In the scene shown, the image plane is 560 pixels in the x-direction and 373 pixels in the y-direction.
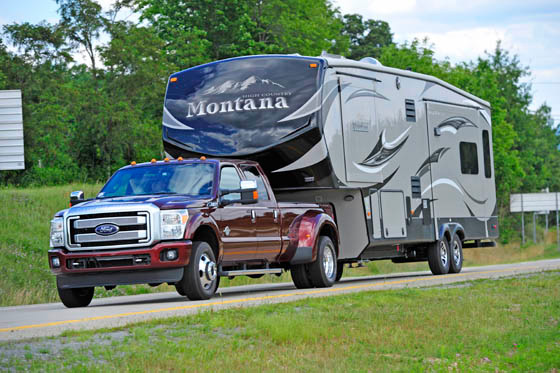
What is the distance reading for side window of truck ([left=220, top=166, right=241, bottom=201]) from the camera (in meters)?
15.4

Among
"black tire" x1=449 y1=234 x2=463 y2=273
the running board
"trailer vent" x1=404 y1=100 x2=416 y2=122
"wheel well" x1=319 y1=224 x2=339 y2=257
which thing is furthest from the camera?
"black tire" x1=449 y1=234 x2=463 y2=273

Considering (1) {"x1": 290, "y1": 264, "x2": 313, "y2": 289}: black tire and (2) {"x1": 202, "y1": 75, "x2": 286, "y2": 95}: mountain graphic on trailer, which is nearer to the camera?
(1) {"x1": 290, "y1": 264, "x2": 313, "y2": 289}: black tire

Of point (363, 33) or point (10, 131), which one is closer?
point (10, 131)

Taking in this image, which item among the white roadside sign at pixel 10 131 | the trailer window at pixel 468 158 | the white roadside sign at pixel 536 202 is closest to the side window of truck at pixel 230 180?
the trailer window at pixel 468 158

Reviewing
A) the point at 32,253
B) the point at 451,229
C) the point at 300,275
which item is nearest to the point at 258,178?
the point at 300,275

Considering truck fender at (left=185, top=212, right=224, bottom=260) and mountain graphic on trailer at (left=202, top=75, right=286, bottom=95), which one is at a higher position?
mountain graphic on trailer at (left=202, top=75, right=286, bottom=95)

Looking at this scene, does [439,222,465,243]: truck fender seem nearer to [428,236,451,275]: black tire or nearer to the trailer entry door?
[428,236,451,275]: black tire

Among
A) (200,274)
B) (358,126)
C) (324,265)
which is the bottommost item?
(324,265)

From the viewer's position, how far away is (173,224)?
45.7ft

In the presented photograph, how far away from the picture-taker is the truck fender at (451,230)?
23.1 meters

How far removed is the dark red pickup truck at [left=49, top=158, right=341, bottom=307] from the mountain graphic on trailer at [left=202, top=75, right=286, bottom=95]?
204 cm

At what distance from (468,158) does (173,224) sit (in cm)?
1263

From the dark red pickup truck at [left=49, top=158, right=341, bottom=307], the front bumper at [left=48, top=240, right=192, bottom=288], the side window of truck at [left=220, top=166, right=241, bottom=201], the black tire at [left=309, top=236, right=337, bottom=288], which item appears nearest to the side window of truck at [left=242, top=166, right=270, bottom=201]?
the dark red pickup truck at [left=49, top=158, right=341, bottom=307]

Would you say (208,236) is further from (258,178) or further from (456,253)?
(456,253)
